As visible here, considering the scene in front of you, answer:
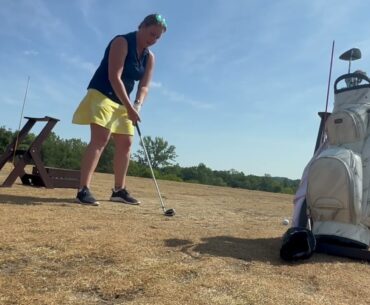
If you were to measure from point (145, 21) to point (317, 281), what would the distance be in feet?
13.1

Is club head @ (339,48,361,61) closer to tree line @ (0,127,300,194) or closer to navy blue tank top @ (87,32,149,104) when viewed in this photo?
navy blue tank top @ (87,32,149,104)

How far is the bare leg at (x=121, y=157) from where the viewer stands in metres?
5.96

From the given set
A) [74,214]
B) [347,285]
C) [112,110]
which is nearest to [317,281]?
[347,285]

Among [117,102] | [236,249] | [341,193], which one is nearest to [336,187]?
[341,193]

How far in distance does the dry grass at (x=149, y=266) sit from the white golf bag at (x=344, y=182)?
0.26 m

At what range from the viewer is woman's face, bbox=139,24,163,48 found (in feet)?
18.6

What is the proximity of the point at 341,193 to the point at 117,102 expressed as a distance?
3.10 m

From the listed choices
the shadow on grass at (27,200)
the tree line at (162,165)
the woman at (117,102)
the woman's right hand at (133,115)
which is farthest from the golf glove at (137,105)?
the tree line at (162,165)

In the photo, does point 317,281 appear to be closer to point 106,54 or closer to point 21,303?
point 21,303

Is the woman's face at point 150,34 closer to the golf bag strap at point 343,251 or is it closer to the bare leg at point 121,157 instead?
the bare leg at point 121,157

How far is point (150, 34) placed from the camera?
18.7 feet

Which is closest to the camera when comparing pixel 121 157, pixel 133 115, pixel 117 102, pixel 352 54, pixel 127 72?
pixel 352 54

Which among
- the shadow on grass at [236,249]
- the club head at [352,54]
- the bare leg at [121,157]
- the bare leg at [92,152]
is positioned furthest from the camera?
the bare leg at [121,157]

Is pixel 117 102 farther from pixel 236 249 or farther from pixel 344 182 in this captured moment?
pixel 344 182
